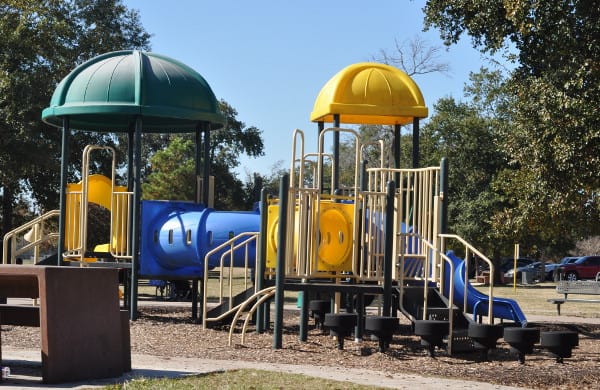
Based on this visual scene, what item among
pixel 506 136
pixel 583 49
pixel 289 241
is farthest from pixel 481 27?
pixel 289 241

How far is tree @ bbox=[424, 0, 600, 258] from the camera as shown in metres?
17.0

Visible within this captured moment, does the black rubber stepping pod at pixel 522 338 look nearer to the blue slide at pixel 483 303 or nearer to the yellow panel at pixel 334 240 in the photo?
the blue slide at pixel 483 303

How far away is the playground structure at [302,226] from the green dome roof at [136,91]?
3cm

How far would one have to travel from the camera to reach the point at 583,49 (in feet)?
56.4

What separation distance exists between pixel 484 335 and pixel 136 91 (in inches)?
317

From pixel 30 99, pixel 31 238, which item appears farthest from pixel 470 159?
pixel 31 238

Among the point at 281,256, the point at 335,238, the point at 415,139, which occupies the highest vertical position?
the point at 415,139

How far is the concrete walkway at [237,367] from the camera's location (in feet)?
33.2

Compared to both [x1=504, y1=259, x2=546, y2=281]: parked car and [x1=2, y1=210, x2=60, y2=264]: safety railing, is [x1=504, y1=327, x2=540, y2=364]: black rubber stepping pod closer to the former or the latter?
[x1=2, y1=210, x2=60, y2=264]: safety railing

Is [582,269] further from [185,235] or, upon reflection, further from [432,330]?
[432,330]

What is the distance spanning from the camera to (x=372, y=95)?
17.7 metres

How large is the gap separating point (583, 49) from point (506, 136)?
739cm

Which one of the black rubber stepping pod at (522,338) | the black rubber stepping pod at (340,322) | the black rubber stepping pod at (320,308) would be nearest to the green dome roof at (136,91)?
the black rubber stepping pod at (320,308)

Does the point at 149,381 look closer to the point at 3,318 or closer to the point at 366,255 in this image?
the point at 3,318
